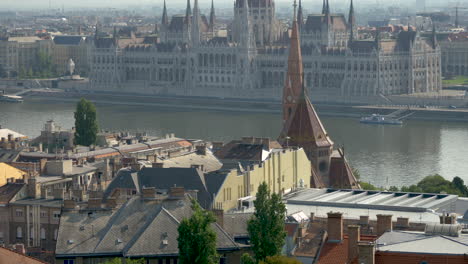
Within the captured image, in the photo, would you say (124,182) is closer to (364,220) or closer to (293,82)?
(364,220)

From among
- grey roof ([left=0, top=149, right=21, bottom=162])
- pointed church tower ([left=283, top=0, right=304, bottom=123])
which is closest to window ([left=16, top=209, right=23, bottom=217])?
grey roof ([left=0, top=149, right=21, bottom=162])

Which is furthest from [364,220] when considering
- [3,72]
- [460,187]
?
[3,72]

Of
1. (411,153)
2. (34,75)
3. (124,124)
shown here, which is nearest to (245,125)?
(124,124)

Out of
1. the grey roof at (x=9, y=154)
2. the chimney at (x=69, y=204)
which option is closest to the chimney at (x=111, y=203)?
the chimney at (x=69, y=204)

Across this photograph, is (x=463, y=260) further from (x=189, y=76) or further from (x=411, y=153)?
(x=189, y=76)

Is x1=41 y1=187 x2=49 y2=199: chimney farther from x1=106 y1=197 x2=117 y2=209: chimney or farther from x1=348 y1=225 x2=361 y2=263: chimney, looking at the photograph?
x1=348 y1=225 x2=361 y2=263: chimney

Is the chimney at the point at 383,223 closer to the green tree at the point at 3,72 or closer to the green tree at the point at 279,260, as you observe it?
the green tree at the point at 279,260
